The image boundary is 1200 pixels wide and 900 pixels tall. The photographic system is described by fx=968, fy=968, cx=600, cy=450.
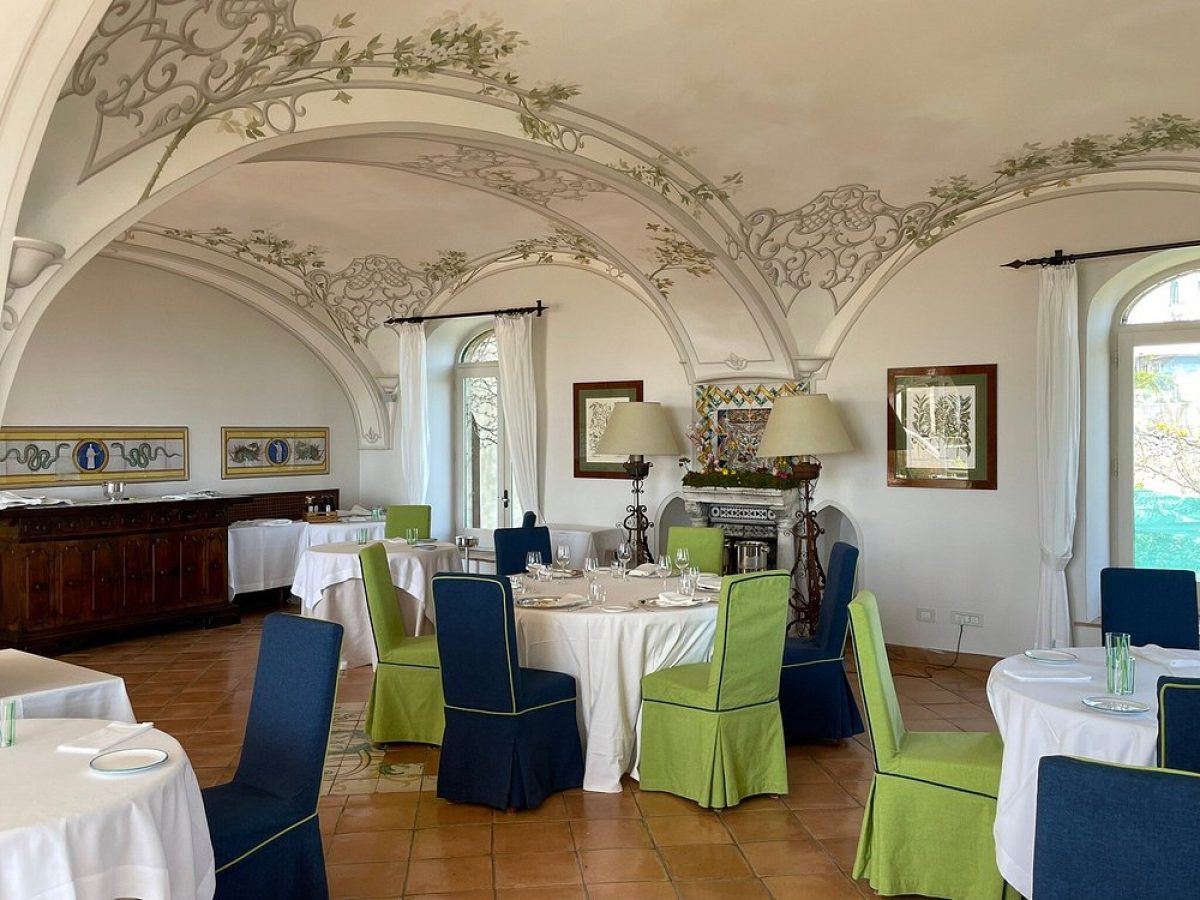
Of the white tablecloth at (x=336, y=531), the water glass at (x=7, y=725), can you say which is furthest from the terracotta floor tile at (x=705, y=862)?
the white tablecloth at (x=336, y=531)

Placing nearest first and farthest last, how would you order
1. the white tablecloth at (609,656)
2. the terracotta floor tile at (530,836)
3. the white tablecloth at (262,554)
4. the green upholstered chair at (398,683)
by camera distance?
1. the terracotta floor tile at (530,836)
2. the white tablecloth at (609,656)
3. the green upholstered chair at (398,683)
4. the white tablecloth at (262,554)

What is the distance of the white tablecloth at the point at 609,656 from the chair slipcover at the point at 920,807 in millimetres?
1249

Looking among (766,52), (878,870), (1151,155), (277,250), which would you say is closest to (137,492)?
(277,250)

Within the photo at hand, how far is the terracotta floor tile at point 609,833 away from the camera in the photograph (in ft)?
12.3

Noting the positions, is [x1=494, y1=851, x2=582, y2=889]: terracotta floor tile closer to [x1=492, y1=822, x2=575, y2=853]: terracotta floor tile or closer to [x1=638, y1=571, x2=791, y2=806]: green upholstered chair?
[x1=492, y1=822, x2=575, y2=853]: terracotta floor tile

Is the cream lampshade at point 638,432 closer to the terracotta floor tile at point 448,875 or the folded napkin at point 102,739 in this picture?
the terracotta floor tile at point 448,875

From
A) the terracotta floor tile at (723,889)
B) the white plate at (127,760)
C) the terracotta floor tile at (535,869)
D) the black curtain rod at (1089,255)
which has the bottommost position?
the terracotta floor tile at (723,889)

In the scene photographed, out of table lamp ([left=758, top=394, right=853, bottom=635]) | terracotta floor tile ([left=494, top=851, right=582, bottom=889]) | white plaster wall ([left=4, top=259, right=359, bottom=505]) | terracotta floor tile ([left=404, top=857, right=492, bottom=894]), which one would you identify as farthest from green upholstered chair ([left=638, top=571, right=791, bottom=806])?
white plaster wall ([left=4, top=259, right=359, bottom=505])

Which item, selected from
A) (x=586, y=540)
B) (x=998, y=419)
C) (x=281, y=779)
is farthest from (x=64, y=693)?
(x=998, y=419)

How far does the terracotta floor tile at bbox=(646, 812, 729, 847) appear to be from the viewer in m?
3.76

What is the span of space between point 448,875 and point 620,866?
62 centimetres

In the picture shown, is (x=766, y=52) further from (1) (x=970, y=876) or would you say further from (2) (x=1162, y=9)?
(1) (x=970, y=876)

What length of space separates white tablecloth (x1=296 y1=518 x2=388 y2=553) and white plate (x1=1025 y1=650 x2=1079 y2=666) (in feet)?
19.3

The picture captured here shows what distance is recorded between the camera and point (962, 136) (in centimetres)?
509
